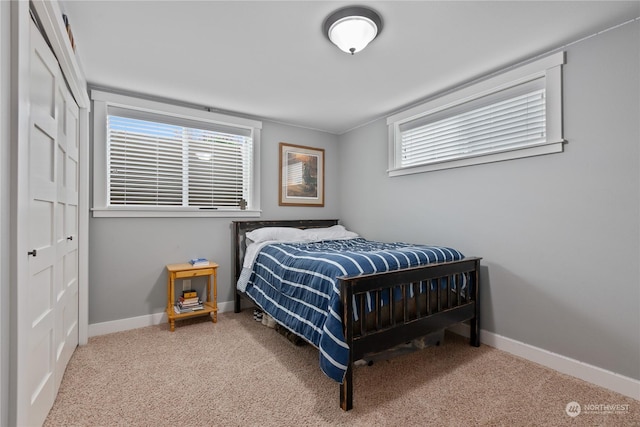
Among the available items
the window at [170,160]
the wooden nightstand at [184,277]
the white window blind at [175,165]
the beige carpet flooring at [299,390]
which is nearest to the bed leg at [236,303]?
the wooden nightstand at [184,277]

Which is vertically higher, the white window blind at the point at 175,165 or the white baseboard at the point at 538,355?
the white window blind at the point at 175,165

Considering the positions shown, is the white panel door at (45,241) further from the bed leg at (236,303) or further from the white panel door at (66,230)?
the bed leg at (236,303)

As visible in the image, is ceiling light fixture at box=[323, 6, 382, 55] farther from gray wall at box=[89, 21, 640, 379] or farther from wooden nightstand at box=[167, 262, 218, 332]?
wooden nightstand at box=[167, 262, 218, 332]

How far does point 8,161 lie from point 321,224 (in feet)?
10.8

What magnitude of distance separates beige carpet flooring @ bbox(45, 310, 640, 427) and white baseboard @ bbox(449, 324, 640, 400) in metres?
0.06

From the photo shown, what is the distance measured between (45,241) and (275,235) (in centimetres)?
199

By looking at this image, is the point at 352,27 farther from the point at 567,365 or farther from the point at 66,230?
the point at 567,365

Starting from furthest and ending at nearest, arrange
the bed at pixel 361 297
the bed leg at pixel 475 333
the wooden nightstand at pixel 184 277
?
the wooden nightstand at pixel 184 277, the bed leg at pixel 475 333, the bed at pixel 361 297

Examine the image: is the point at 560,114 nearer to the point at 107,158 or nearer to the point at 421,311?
the point at 421,311

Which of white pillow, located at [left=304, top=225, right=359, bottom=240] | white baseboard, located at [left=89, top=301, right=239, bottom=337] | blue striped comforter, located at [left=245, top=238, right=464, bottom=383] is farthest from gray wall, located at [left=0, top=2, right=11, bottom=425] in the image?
white pillow, located at [left=304, top=225, right=359, bottom=240]

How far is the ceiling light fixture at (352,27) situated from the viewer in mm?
1778

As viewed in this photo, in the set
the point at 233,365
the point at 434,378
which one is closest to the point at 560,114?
the point at 434,378

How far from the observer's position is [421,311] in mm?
2205

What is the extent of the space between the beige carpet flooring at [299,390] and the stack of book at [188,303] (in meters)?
0.41
